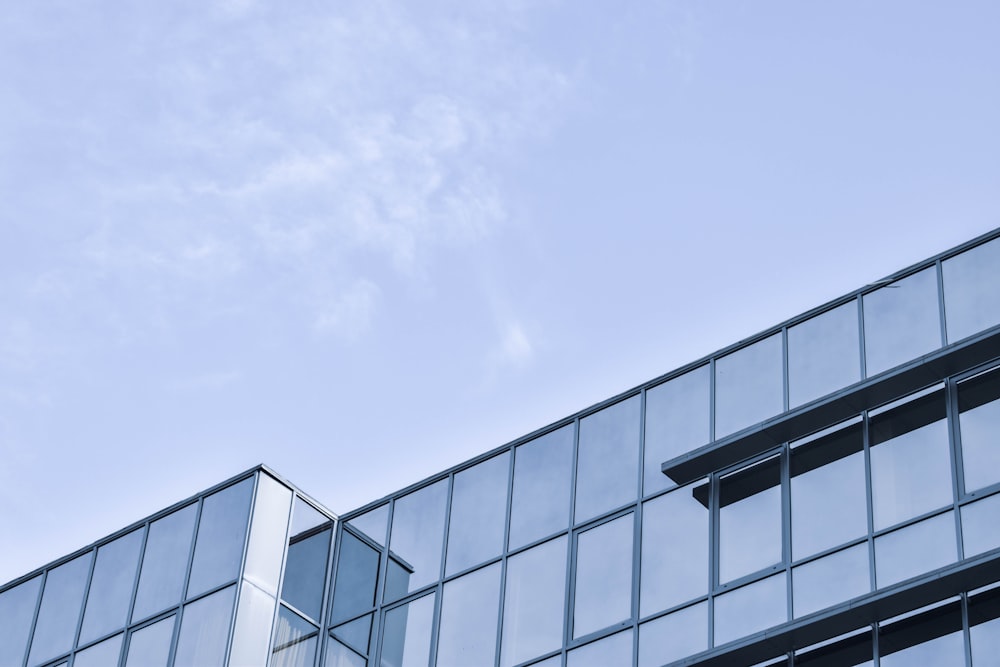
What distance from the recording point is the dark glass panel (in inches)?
1158

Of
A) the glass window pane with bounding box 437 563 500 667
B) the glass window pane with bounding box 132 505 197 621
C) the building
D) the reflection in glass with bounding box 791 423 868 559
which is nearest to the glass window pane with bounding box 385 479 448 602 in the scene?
the building

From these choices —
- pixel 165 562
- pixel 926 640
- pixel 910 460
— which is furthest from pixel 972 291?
pixel 165 562

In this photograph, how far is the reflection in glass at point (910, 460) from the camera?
77.3 ft

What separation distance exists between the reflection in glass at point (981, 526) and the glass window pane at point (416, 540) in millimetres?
9712

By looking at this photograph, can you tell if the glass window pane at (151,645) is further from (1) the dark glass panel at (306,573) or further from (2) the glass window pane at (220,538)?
(1) the dark glass panel at (306,573)

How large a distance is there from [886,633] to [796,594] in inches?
56.9

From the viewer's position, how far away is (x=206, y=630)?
92.5 feet

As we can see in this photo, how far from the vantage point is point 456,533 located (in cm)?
2920

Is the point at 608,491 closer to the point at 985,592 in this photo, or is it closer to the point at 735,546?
the point at 735,546

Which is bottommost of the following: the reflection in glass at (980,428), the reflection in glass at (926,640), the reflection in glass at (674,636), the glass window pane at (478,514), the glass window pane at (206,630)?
the reflection in glass at (926,640)

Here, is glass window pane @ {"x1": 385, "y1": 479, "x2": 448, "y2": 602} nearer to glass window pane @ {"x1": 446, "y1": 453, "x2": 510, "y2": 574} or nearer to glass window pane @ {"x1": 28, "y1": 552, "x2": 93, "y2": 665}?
glass window pane @ {"x1": 446, "y1": 453, "x2": 510, "y2": 574}

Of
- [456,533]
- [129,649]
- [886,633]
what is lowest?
[886,633]

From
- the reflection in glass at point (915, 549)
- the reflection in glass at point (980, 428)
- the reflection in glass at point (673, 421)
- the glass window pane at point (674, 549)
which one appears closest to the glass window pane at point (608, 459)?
the reflection in glass at point (673, 421)

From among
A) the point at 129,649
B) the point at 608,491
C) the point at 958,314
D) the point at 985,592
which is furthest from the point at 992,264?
the point at 129,649
